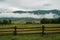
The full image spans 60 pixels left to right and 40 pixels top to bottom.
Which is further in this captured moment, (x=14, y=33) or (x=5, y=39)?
(x=14, y=33)

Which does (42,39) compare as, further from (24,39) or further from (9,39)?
(9,39)

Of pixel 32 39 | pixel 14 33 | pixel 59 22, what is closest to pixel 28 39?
pixel 32 39

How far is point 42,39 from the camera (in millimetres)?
17141

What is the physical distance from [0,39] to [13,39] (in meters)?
1.21

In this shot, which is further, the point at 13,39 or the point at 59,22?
the point at 59,22

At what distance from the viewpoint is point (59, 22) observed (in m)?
69.2

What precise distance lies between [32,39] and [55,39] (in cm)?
216

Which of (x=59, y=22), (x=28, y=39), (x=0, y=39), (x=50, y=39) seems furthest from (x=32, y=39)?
(x=59, y=22)

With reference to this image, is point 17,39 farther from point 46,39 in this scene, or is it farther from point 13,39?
point 46,39

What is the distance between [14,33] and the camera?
20.4 metres

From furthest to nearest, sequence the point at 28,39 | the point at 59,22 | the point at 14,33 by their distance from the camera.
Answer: the point at 59,22 < the point at 14,33 < the point at 28,39

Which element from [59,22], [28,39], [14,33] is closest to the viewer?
[28,39]

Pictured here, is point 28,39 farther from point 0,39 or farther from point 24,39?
point 0,39

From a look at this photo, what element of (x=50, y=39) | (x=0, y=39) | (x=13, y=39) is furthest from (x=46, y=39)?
(x=0, y=39)
